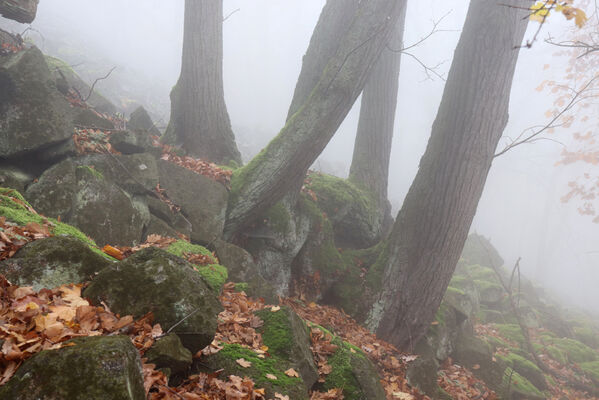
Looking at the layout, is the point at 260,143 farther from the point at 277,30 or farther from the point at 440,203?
the point at 277,30

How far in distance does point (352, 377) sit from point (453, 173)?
11.7ft

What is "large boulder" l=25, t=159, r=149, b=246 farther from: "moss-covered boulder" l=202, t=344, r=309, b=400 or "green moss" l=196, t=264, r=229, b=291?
"moss-covered boulder" l=202, t=344, r=309, b=400

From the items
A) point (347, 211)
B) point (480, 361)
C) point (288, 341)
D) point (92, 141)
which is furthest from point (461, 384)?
point (92, 141)

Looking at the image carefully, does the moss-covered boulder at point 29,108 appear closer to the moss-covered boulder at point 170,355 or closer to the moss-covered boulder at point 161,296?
the moss-covered boulder at point 161,296

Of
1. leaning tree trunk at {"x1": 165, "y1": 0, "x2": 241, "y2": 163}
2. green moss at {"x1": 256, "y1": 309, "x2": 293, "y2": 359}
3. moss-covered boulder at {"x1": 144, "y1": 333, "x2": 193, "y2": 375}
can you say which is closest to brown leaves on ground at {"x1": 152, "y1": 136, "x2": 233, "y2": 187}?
leaning tree trunk at {"x1": 165, "y1": 0, "x2": 241, "y2": 163}

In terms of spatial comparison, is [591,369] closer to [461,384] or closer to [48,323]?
[461,384]

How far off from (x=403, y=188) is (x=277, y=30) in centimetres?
3563

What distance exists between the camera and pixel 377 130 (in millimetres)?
8195

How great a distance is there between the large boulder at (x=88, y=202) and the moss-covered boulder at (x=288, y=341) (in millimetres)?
2070

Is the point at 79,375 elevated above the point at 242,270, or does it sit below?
above

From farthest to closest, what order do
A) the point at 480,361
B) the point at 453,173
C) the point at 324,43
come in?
the point at 324,43 → the point at 480,361 → the point at 453,173

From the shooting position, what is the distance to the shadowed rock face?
14.9 feet

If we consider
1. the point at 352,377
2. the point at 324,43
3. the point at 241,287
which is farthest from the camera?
the point at 324,43

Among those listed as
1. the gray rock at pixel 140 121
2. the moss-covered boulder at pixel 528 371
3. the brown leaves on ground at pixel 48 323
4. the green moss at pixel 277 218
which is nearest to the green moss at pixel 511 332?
the moss-covered boulder at pixel 528 371
